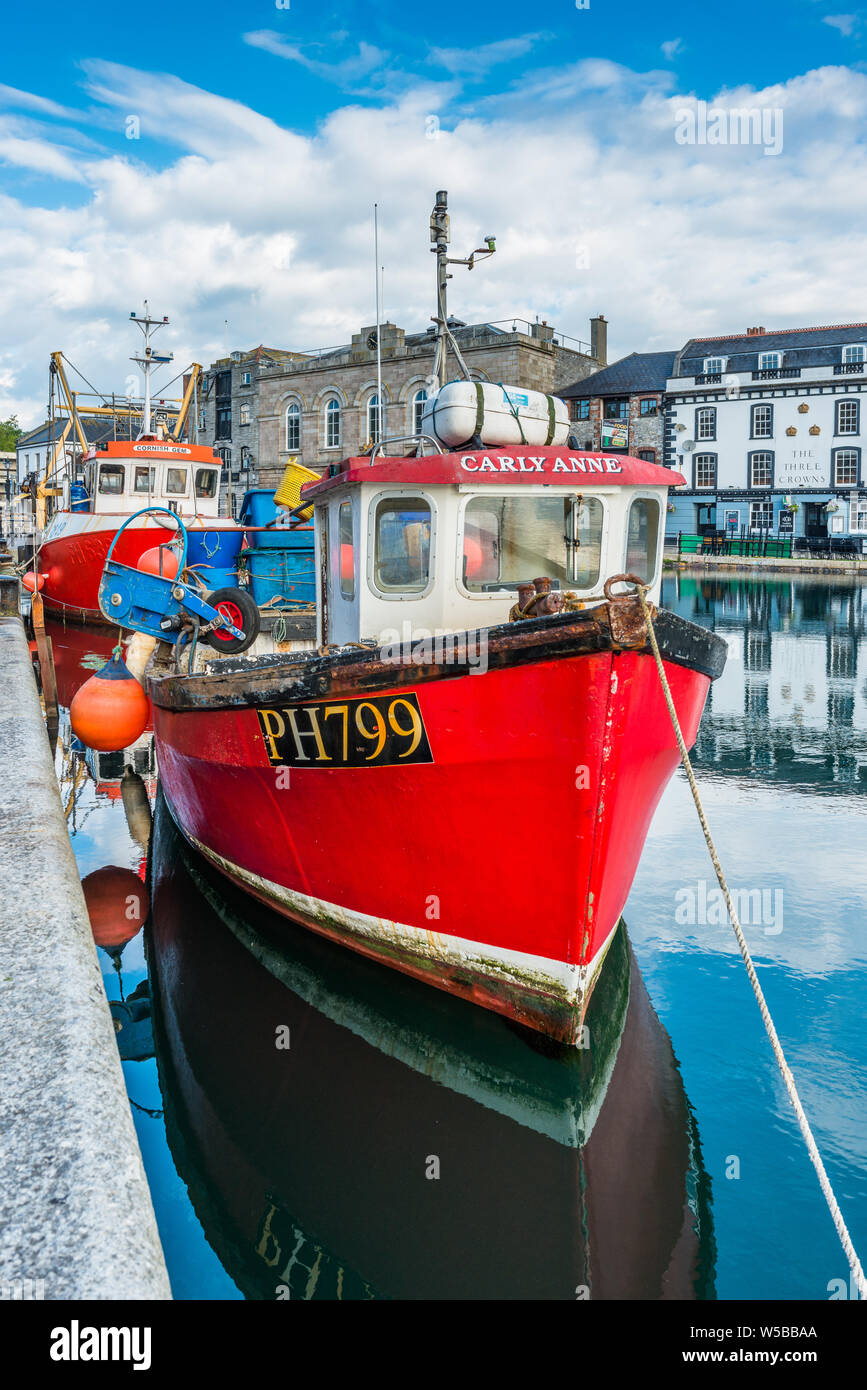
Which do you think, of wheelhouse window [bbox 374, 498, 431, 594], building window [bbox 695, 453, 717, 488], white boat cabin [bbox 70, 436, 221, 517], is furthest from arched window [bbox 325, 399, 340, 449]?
wheelhouse window [bbox 374, 498, 431, 594]

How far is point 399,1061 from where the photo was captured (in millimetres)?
5055

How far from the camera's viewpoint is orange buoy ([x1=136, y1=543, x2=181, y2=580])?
8.29 meters

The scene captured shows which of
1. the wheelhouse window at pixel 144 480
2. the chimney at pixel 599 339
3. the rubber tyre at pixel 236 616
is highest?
the chimney at pixel 599 339

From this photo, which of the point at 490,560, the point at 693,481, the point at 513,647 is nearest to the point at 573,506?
the point at 490,560

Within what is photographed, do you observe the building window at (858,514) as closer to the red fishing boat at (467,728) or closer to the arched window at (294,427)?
the arched window at (294,427)

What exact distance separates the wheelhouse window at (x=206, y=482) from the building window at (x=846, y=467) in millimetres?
33566

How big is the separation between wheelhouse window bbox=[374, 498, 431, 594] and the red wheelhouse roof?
173 mm

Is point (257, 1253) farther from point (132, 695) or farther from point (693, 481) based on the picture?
point (693, 481)

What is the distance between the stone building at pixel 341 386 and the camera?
130 ft

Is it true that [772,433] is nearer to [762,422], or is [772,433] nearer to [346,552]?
[762,422]

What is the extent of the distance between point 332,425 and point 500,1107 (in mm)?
43866

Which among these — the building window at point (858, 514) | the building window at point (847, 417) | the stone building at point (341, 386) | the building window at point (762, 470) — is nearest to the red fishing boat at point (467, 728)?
the stone building at point (341, 386)
